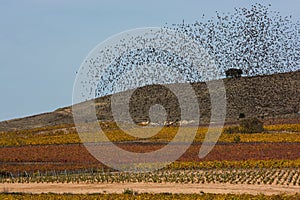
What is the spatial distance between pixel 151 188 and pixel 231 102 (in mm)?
55405

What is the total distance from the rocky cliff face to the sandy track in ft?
143

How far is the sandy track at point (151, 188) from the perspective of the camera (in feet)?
95.3

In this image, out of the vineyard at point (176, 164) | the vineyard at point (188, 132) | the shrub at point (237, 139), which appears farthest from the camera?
the vineyard at point (188, 132)

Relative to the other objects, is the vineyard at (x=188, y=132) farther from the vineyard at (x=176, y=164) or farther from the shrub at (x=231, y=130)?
the shrub at (x=231, y=130)

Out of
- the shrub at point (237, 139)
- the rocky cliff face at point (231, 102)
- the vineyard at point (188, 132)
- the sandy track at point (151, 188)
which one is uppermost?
the rocky cliff face at point (231, 102)

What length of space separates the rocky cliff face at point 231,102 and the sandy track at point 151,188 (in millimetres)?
43565

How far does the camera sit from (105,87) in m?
88.0

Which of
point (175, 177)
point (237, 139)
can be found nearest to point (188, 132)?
point (237, 139)

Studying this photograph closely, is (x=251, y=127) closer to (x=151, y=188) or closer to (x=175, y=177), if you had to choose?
(x=175, y=177)

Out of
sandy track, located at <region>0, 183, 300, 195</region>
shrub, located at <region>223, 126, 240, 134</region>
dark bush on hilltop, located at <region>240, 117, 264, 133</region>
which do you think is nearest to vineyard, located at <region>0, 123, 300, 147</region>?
dark bush on hilltop, located at <region>240, 117, 264, 133</region>

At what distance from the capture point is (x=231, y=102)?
85.0m

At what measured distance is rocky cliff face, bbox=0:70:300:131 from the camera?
8075cm

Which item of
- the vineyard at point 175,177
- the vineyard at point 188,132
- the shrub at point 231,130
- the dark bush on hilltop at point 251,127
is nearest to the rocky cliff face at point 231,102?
the vineyard at point 188,132

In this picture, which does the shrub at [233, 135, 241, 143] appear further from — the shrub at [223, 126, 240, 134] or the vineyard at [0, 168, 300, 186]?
the vineyard at [0, 168, 300, 186]
